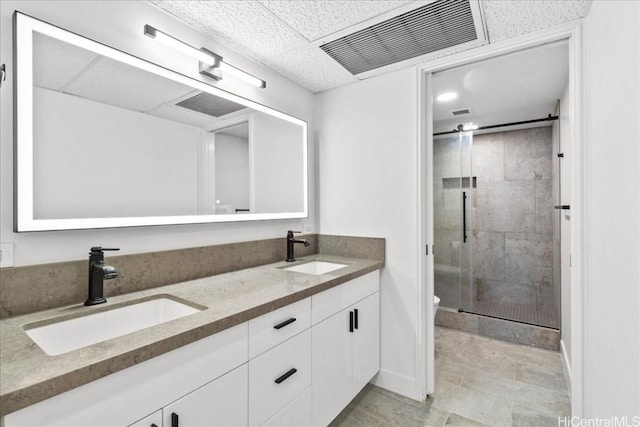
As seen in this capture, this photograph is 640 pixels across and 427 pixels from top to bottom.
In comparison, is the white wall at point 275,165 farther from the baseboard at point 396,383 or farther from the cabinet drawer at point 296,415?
the baseboard at point 396,383

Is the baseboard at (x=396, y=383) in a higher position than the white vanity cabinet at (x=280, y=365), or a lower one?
lower

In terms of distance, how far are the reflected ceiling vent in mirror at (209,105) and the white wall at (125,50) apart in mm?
104

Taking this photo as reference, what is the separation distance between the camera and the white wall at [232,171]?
5.96 ft

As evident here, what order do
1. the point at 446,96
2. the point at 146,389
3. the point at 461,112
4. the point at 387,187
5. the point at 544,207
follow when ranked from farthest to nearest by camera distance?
the point at 544,207 < the point at 461,112 < the point at 446,96 < the point at 387,187 < the point at 146,389

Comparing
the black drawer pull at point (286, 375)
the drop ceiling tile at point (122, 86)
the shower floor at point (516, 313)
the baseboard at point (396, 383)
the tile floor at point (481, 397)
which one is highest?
the drop ceiling tile at point (122, 86)

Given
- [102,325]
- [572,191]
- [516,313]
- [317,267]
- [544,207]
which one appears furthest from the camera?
[544,207]

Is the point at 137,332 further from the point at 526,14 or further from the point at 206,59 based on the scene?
the point at 526,14

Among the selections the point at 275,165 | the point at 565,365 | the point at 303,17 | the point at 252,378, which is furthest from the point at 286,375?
the point at 565,365

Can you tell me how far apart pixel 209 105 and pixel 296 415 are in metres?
1.67

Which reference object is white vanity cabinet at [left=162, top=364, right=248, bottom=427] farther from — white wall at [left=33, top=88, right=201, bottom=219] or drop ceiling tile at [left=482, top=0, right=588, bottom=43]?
drop ceiling tile at [left=482, top=0, right=588, bottom=43]

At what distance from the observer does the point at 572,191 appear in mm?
1682

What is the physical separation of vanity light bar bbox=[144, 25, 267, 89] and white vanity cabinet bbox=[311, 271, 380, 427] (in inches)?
53.4

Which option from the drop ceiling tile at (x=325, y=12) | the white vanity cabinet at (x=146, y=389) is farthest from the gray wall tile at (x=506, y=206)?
the white vanity cabinet at (x=146, y=389)

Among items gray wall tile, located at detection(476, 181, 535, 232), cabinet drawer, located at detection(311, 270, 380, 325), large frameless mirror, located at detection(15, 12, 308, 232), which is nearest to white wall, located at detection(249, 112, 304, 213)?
large frameless mirror, located at detection(15, 12, 308, 232)
